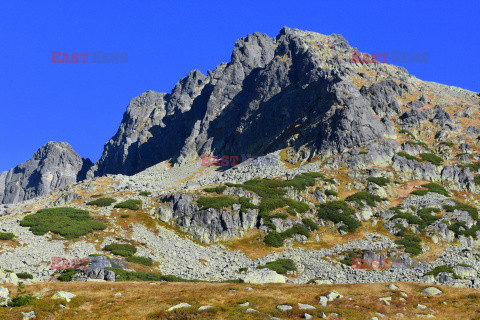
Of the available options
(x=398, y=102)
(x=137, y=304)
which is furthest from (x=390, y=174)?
(x=137, y=304)

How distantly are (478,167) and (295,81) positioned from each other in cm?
7976

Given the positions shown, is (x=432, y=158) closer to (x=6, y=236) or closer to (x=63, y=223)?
(x=63, y=223)

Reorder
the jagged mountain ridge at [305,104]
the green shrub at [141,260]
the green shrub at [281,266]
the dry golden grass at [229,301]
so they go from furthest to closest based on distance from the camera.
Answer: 1. the jagged mountain ridge at [305,104]
2. the green shrub at [281,266]
3. the green shrub at [141,260]
4. the dry golden grass at [229,301]

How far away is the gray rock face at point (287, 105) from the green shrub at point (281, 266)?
5262 centimetres

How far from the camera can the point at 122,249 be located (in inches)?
2055

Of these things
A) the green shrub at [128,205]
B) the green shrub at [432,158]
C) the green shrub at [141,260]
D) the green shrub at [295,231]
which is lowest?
the green shrub at [141,260]

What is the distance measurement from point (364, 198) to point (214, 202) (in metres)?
31.6

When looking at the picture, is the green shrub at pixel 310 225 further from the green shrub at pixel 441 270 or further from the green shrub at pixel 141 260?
the green shrub at pixel 141 260

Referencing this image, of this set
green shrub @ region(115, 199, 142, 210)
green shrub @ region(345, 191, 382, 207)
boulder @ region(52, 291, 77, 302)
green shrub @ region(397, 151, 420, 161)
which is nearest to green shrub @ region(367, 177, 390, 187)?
green shrub @ region(345, 191, 382, 207)

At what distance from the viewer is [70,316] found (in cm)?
2086

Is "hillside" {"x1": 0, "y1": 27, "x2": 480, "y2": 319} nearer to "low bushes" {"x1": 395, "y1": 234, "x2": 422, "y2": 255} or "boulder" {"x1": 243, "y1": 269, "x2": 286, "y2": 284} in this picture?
"boulder" {"x1": 243, "y1": 269, "x2": 286, "y2": 284}

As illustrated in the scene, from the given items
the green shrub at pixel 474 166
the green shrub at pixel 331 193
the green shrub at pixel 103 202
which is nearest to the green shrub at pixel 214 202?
the green shrub at pixel 103 202

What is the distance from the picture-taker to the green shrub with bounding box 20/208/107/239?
179 ft

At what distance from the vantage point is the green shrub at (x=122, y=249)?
50531 mm
